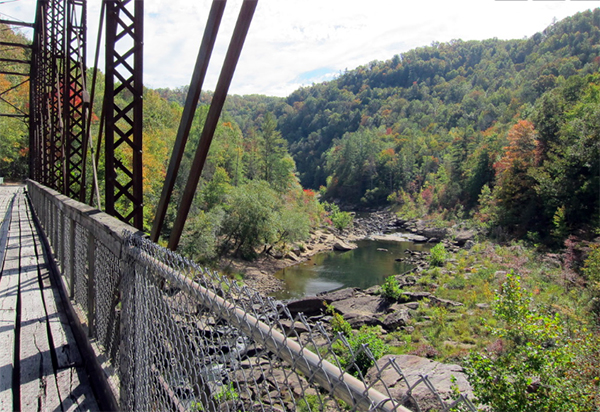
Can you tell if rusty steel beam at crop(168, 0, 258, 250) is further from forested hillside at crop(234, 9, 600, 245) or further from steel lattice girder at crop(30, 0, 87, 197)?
forested hillside at crop(234, 9, 600, 245)

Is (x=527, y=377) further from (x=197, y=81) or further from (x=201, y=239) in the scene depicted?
(x=201, y=239)

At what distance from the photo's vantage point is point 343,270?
27.5 meters

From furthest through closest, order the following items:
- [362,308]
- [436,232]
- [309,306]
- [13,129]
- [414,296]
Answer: [436,232]
[13,129]
[414,296]
[309,306]
[362,308]

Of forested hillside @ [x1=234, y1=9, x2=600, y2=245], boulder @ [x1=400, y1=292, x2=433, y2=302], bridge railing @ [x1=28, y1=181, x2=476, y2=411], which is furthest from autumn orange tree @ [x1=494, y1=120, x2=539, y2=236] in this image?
bridge railing @ [x1=28, y1=181, x2=476, y2=411]

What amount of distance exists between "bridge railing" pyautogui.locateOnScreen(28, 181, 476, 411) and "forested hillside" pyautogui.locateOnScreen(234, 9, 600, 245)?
2646 cm

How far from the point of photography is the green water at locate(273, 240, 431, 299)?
76.9ft

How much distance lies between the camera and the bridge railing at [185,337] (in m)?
0.99

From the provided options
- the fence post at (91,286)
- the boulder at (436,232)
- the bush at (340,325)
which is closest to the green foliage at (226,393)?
the fence post at (91,286)

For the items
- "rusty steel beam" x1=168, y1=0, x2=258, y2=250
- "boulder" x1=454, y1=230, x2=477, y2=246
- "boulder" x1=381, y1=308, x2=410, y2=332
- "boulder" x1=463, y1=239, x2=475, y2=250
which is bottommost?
"boulder" x1=454, y1=230, x2=477, y2=246

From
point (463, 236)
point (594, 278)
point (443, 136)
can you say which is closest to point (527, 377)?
point (594, 278)

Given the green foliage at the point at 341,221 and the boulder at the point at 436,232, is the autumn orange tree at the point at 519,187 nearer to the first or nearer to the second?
the boulder at the point at 436,232

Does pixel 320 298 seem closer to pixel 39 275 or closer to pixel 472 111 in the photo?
pixel 39 275

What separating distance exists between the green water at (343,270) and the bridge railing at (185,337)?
18634 millimetres

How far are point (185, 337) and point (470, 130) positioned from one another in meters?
67.1
